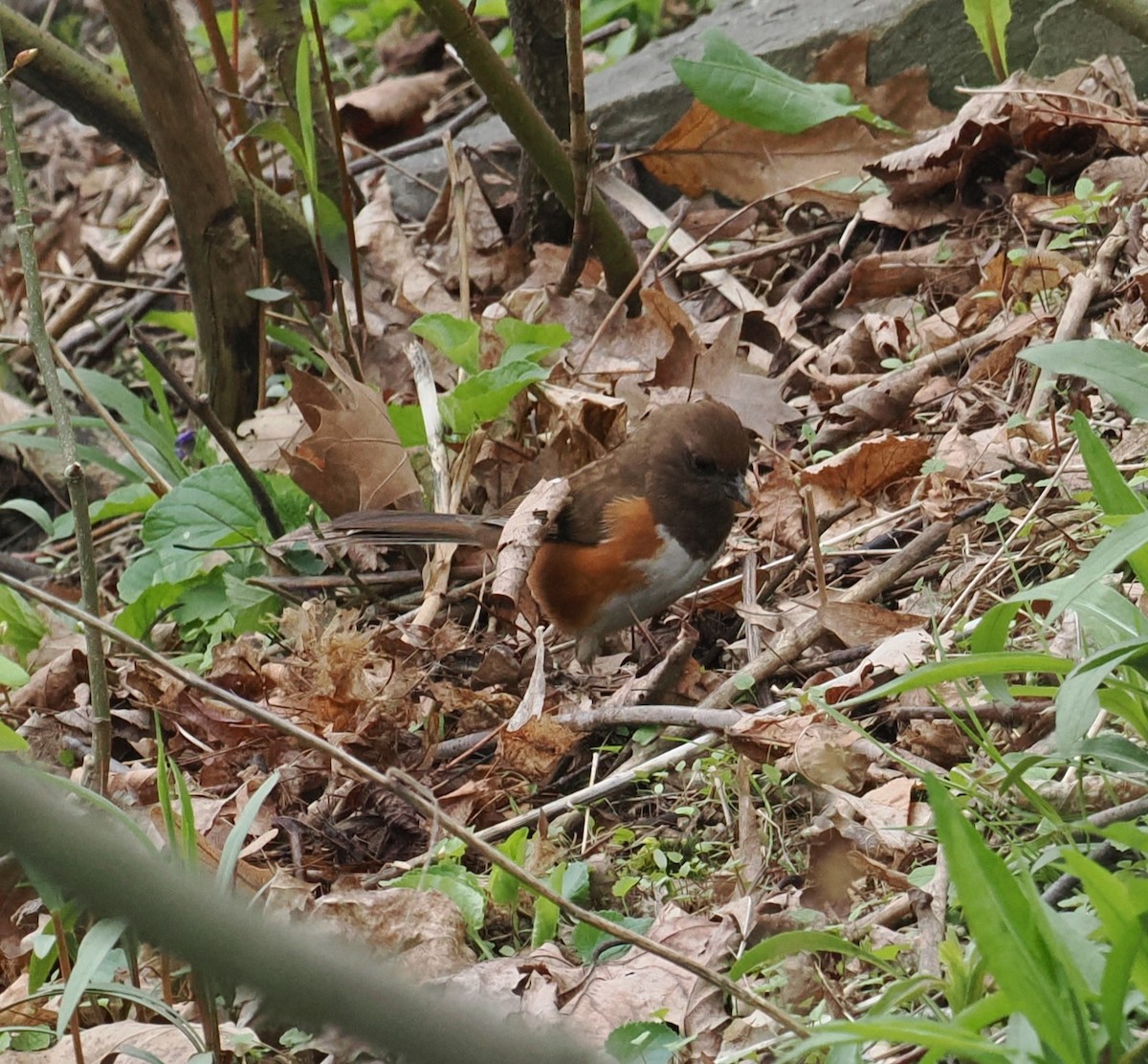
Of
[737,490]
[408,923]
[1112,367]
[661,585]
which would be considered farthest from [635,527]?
[1112,367]

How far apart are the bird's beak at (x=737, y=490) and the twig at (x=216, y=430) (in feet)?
4.47

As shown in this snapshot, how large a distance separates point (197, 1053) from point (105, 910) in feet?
6.39

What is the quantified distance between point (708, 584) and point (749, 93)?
1638mm

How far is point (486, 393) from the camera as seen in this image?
412 cm

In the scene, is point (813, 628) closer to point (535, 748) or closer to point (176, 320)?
point (535, 748)

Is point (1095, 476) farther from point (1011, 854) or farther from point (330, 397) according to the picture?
point (330, 397)

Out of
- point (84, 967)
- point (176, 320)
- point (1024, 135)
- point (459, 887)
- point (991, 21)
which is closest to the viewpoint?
point (84, 967)

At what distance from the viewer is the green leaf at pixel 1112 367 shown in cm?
239

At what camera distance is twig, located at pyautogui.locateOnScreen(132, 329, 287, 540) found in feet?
11.8

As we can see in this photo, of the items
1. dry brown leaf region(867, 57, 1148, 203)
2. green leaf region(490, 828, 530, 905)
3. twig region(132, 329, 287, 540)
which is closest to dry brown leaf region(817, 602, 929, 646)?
green leaf region(490, 828, 530, 905)

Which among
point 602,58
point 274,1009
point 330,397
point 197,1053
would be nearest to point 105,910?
point 274,1009

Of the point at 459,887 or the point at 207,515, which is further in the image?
the point at 207,515

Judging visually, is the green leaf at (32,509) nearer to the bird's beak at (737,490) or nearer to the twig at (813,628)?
the bird's beak at (737,490)

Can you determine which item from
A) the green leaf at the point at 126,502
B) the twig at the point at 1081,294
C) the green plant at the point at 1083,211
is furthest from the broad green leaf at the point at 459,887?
the green plant at the point at 1083,211
